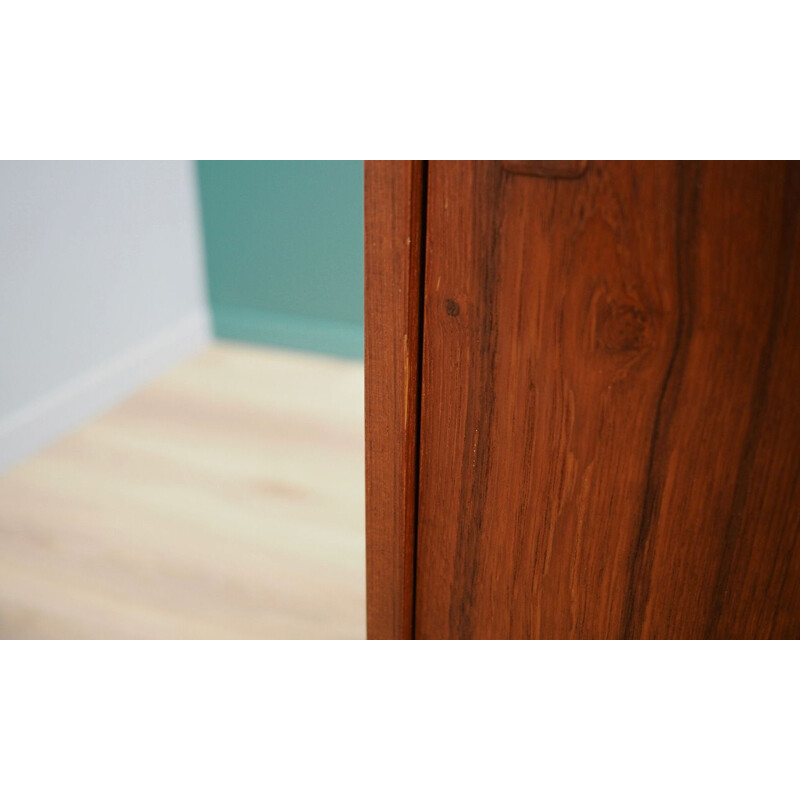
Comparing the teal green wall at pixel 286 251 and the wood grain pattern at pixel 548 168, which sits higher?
the wood grain pattern at pixel 548 168

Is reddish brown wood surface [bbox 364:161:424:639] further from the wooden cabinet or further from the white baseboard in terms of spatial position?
the white baseboard

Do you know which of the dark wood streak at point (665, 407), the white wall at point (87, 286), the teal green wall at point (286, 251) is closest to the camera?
the dark wood streak at point (665, 407)

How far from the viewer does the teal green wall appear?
215 centimetres

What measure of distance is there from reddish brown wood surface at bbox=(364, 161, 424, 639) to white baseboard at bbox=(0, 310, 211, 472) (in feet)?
4.56

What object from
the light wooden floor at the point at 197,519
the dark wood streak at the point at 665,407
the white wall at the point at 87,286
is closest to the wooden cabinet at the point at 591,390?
the dark wood streak at the point at 665,407

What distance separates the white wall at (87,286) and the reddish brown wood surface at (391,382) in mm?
1381

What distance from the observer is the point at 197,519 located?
1.62 meters

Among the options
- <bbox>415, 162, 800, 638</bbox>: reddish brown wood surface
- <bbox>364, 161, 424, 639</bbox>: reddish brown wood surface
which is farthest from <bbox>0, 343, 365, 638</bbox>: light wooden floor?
<bbox>415, 162, 800, 638</bbox>: reddish brown wood surface

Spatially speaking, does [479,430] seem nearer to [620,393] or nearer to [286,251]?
[620,393]

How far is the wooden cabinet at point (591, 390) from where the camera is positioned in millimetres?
436

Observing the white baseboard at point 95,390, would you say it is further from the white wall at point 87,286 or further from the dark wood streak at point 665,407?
the dark wood streak at point 665,407
